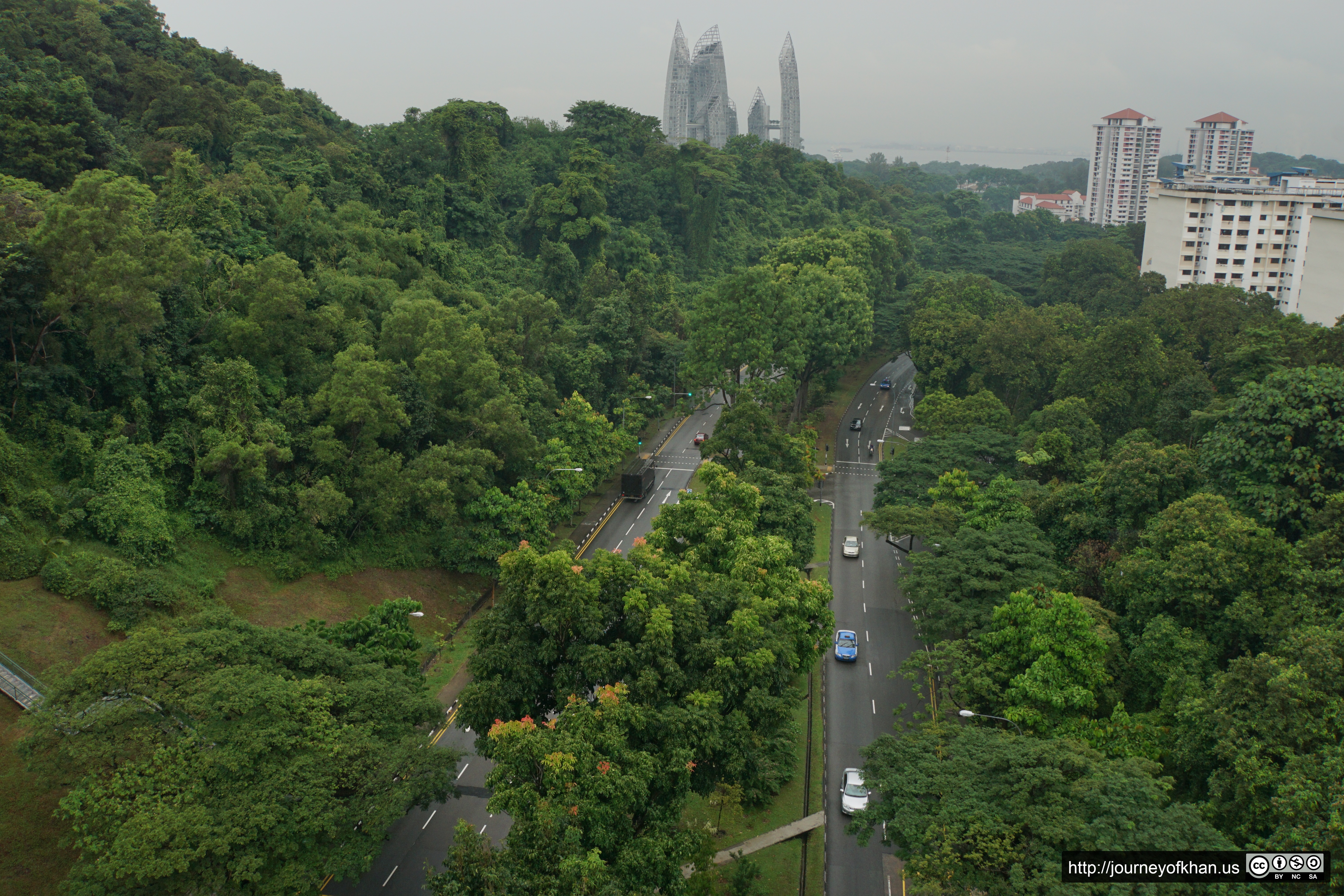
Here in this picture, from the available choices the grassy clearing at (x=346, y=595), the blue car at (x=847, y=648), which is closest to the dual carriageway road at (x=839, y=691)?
the blue car at (x=847, y=648)

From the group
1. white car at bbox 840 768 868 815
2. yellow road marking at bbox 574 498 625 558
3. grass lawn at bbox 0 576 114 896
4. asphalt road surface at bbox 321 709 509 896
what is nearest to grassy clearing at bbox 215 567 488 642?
grass lawn at bbox 0 576 114 896

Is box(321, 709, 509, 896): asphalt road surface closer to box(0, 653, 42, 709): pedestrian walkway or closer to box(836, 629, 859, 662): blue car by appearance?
box(0, 653, 42, 709): pedestrian walkway

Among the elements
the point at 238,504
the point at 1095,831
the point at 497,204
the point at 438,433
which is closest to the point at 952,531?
the point at 1095,831

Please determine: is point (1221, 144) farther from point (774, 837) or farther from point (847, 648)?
point (774, 837)

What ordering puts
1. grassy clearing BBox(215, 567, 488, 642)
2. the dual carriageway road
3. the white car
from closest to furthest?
the dual carriageway road → the white car → grassy clearing BBox(215, 567, 488, 642)

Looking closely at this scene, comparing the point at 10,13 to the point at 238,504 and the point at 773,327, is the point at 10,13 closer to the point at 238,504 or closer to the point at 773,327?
the point at 238,504

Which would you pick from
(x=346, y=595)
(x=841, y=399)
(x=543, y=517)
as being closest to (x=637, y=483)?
(x=543, y=517)
